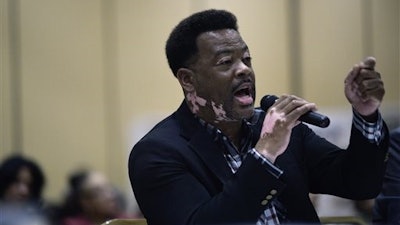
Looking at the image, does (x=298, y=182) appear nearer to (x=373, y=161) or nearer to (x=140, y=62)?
(x=373, y=161)

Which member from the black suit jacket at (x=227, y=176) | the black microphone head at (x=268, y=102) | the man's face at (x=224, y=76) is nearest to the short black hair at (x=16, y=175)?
the black suit jacket at (x=227, y=176)

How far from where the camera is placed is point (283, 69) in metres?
7.48

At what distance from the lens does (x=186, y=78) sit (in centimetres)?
266

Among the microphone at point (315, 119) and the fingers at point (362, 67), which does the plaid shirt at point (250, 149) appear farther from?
the microphone at point (315, 119)

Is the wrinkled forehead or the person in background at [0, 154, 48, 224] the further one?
A: the person in background at [0, 154, 48, 224]

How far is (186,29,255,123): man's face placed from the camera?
8.30 feet

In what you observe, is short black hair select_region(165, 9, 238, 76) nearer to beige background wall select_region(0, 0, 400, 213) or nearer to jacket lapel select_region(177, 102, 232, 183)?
jacket lapel select_region(177, 102, 232, 183)

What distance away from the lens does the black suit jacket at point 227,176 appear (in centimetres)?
224

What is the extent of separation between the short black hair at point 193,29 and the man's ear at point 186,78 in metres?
0.02

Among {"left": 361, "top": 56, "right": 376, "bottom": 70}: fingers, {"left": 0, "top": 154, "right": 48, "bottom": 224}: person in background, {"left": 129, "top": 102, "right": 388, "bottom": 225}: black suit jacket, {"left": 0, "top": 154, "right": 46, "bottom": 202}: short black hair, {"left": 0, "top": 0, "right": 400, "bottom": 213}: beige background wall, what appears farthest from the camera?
{"left": 0, "top": 0, "right": 400, "bottom": 213}: beige background wall

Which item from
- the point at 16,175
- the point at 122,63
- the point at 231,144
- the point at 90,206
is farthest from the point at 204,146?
the point at 122,63

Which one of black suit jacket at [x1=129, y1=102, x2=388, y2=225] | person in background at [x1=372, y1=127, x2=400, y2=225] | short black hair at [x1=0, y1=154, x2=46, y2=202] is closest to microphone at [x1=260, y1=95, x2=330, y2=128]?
black suit jacket at [x1=129, y1=102, x2=388, y2=225]

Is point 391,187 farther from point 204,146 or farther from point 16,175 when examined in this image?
point 16,175

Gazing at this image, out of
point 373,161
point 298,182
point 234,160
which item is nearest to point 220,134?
point 234,160
